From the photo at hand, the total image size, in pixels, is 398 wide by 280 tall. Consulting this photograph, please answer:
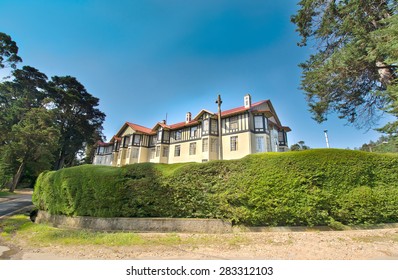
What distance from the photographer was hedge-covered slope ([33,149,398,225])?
6.53 m

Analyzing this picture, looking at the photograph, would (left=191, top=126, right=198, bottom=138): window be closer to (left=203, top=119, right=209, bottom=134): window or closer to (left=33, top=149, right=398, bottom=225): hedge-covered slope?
(left=203, top=119, right=209, bottom=134): window

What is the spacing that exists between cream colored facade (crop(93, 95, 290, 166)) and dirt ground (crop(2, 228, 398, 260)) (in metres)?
16.9

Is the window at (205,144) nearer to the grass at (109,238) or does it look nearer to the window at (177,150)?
the window at (177,150)

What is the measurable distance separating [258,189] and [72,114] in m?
42.9

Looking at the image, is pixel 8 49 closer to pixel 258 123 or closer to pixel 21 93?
pixel 21 93

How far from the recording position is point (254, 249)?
4.84 m

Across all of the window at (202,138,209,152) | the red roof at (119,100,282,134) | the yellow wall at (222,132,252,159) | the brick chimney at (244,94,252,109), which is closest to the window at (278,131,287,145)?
the red roof at (119,100,282,134)

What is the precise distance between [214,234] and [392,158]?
24.9 ft

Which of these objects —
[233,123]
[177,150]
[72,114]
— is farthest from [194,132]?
[72,114]

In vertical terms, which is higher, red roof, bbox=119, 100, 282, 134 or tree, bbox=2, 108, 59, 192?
red roof, bbox=119, 100, 282, 134

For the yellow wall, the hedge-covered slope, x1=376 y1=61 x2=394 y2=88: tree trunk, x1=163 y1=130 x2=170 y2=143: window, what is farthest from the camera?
x1=163 y1=130 x2=170 y2=143: window

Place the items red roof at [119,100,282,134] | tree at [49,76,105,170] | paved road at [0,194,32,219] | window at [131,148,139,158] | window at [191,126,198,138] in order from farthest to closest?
tree at [49,76,105,170], window at [131,148,139,158], window at [191,126,198,138], red roof at [119,100,282,134], paved road at [0,194,32,219]
